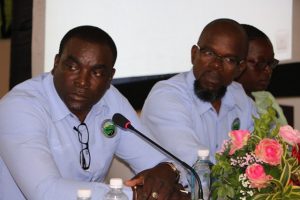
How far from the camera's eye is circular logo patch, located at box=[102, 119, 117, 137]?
245cm

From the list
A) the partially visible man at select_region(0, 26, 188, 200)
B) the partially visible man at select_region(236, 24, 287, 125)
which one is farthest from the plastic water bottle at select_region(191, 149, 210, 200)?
the partially visible man at select_region(236, 24, 287, 125)

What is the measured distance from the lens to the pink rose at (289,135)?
1789 millimetres

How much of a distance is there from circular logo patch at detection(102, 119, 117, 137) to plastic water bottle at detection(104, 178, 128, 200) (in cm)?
57

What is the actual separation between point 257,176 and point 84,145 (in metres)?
0.89

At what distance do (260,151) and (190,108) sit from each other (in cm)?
110

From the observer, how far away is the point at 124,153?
257 cm

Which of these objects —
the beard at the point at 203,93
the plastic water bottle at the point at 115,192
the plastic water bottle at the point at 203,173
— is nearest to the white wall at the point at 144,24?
the beard at the point at 203,93

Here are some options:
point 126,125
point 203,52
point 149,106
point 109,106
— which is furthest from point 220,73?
point 126,125

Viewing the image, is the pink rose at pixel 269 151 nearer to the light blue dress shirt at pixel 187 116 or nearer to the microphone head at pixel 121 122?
the microphone head at pixel 121 122

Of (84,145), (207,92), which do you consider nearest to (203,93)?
(207,92)

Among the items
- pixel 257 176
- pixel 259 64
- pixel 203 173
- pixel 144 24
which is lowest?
pixel 203 173

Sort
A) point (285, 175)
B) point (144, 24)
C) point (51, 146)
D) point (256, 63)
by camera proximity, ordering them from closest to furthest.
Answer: point (285, 175) → point (51, 146) → point (256, 63) → point (144, 24)

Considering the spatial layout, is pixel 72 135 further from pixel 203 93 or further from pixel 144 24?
pixel 144 24

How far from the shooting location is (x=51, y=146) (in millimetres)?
2285
